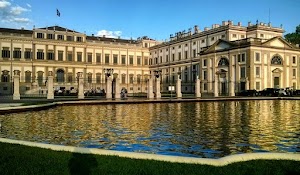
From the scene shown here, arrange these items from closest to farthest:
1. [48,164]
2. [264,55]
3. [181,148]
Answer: [48,164] → [181,148] → [264,55]

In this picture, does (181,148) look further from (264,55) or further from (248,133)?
(264,55)

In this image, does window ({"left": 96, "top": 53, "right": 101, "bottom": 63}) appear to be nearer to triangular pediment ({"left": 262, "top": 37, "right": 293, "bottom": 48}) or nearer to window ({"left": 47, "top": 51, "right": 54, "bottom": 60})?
window ({"left": 47, "top": 51, "right": 54, "bottom": 60})

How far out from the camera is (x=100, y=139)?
10641 mm

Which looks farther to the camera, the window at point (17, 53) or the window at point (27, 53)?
the window at point (27, 53)

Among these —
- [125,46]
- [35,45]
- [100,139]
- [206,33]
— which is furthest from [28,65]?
[100,139]

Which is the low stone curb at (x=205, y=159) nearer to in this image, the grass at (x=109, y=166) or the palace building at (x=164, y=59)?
the grass at (x=109, y=166)

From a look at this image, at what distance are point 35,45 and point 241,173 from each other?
78994 mm

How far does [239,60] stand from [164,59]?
1327 inches

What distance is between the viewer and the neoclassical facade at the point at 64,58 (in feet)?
244

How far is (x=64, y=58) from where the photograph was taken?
82.1 m

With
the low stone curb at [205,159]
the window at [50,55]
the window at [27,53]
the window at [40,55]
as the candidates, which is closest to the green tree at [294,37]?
the window at [50,55]

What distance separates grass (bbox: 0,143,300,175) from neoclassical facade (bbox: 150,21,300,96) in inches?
1760

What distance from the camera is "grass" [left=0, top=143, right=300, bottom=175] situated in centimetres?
593

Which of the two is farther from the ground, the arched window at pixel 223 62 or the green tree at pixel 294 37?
the green tree at pixel 294 37
